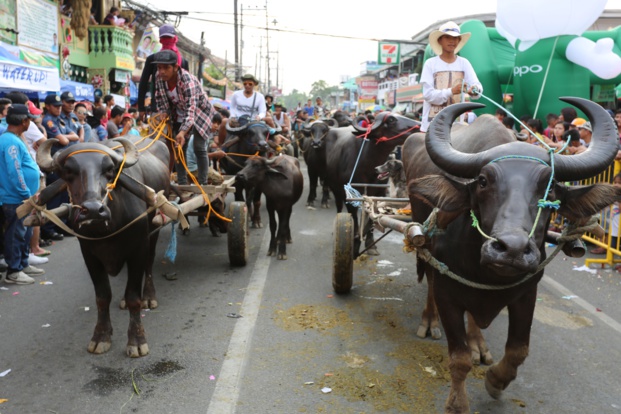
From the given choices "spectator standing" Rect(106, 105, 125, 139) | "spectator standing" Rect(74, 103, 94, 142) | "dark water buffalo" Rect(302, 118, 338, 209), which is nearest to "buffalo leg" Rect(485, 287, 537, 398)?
"dark water buffalo" Rect(302, 118, 338, 209)

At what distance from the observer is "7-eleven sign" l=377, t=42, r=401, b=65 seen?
3644 cm

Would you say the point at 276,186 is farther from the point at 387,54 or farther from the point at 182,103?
the point at 387,54

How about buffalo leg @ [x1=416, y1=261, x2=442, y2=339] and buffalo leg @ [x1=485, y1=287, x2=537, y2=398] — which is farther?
buffalo leg @ [x1=416, y1=261, x2=442, y2=339]

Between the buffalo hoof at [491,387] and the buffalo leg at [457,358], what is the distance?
14.0 inches

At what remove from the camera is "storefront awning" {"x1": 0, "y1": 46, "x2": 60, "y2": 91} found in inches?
357

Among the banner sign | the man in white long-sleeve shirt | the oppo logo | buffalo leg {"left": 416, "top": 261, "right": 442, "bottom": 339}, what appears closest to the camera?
buffalo leg {"left": 416, "top": 261, "right": 442, "bottom": 339}

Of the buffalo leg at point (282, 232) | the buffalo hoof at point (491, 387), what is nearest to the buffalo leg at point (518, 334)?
the buffalo hoof at point (491, 387)

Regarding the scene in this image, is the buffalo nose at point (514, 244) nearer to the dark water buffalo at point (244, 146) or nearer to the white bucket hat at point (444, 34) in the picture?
the white bucket hat at point (444, 34)

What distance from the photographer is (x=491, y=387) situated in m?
3.69

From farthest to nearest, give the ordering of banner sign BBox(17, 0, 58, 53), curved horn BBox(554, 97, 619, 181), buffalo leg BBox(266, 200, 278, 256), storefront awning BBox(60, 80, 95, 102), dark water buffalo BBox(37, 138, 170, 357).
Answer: banner sign BBox(17, 0, 58, 53) → storefront awning BBox(60, 80, 95, 102) → buffalo leg BBox(266, 200, 278, 256) → dark water buffalo BBox(37, 138, 170, 357) → curved horn BBox(554, 97, 619, 181)

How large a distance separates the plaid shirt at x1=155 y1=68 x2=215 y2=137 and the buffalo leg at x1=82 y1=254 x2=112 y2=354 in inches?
90.0

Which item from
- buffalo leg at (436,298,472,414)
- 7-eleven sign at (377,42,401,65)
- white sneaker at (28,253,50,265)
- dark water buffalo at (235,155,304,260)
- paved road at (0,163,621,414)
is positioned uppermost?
7-eleven sign at (377,42,401,65)

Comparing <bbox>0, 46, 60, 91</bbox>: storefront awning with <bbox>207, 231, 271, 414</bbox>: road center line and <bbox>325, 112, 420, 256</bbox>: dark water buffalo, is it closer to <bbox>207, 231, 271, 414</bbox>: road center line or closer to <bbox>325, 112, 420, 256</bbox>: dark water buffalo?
<bbox>325, 112, 420, 256</bbox>: dark water buffalo

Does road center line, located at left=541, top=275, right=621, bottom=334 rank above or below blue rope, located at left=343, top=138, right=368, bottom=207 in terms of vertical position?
below
